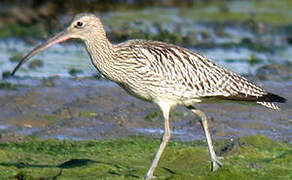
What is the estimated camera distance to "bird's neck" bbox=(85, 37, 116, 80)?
9031 millimetres

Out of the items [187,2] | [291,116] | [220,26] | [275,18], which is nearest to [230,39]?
[220,26]

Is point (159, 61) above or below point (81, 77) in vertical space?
above

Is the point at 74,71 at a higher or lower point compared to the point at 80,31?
lower

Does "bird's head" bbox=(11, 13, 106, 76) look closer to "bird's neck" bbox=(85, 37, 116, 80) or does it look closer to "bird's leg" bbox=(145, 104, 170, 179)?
"bird's neck" bbox=(85, 37, 116, 80)

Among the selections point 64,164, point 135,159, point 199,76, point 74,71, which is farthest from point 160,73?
point 74,71

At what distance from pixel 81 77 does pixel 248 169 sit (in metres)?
6.12

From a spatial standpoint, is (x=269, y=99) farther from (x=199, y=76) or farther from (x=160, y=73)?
(x=160, y=73)

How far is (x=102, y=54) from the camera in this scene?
9070mm

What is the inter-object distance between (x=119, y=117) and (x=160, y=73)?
9.85 feet

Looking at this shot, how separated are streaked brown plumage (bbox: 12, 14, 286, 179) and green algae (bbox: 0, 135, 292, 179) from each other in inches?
12.9

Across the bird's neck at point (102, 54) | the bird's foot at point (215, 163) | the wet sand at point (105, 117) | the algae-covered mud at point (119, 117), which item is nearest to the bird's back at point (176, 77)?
the bird's neck at point (102, 54)

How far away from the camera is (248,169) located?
30.1 ft

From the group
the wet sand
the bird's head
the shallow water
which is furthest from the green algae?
the bird's head

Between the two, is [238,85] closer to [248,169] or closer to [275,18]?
[248,169]
